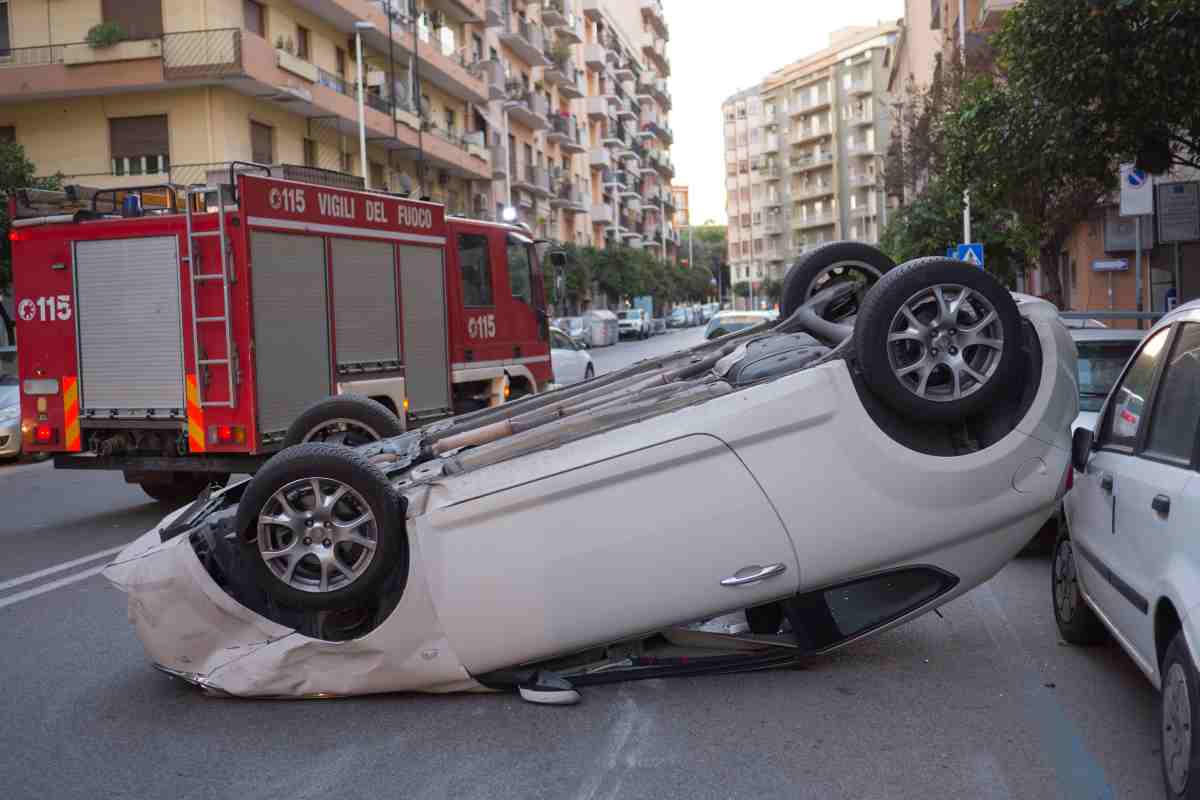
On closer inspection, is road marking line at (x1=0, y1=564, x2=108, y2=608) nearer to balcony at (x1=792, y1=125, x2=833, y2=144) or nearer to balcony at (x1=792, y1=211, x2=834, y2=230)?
balcony at (x1=792, y1=211, x2=834, y2=230)

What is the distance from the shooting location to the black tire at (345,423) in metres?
7.32

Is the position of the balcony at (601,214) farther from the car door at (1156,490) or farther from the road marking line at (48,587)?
the car door at (1156,490)

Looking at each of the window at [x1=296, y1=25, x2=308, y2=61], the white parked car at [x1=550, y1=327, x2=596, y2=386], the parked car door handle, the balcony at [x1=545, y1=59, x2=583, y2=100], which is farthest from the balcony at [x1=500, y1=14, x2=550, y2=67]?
the parked car door handle

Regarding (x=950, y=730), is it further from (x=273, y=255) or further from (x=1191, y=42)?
(x=1191, y=42)

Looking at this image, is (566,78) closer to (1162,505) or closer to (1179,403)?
(1179,403)

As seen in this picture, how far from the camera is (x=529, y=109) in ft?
194

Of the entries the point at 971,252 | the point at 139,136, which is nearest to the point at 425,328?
the point at 971,252

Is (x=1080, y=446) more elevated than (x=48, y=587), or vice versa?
(x=1080, y=446)

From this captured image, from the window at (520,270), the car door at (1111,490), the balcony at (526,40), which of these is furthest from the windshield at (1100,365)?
the balcony at (526,40)

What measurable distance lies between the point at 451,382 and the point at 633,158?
83.1 metres

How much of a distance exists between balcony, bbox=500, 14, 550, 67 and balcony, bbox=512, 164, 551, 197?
5.27 m

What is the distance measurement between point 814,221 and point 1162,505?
11763cm

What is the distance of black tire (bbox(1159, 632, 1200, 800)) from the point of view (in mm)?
3514

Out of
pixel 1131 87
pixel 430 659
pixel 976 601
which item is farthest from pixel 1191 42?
pixel 430 659
